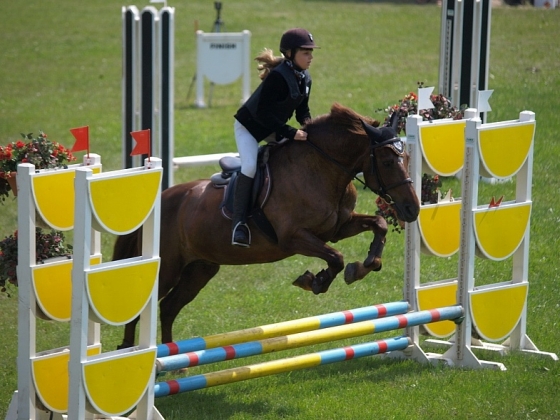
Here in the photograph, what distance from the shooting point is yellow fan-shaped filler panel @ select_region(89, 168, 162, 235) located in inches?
194

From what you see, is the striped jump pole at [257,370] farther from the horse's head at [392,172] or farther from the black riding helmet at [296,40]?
the black riding helmet at [296,40]

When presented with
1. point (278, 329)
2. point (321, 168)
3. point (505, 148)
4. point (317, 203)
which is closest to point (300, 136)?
point (321, 168)

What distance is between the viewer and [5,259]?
19.4 feet

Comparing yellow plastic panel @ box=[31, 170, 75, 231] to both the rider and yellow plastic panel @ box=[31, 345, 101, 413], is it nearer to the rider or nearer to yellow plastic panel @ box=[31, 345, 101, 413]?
yellow plastic panel @ box=[31, 345, 101, 413]

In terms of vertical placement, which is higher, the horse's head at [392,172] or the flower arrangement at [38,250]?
the horse's head at [392,172]

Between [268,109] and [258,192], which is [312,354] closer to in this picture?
[258,192]

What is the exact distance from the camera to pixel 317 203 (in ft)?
20.1

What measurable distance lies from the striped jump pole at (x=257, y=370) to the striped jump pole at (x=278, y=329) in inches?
7.0

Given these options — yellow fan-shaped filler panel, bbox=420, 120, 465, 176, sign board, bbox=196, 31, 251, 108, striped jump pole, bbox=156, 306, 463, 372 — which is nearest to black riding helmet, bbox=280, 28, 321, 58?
yellow fan-shaped filler panel, bbox=420, 120, 465, 176

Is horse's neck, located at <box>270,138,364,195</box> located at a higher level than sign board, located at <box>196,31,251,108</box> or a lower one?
lower

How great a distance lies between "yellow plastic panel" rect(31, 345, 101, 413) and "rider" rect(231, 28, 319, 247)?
54.2 inches

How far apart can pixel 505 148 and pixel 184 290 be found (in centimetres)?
254

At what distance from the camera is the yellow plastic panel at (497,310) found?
22.0 feet

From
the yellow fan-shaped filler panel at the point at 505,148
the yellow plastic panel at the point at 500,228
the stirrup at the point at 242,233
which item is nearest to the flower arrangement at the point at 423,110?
the yellow fan-shaped filler panel at the point at 505,148
